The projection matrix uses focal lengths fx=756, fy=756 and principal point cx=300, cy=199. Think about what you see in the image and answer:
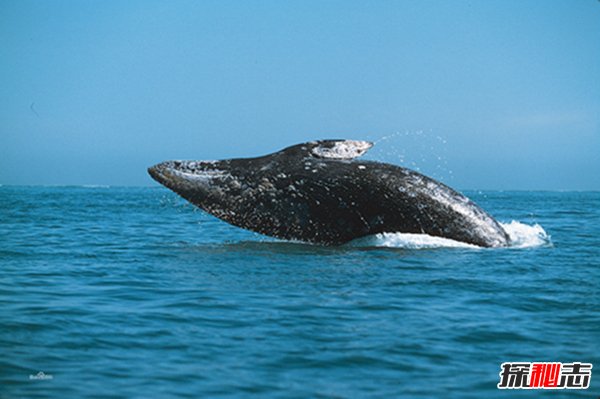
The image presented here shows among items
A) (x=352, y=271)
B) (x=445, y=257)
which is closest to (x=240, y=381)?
(x=352, y=271)

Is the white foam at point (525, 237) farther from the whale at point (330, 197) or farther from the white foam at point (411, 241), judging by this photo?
the white foam at point (411, 241)

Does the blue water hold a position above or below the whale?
below

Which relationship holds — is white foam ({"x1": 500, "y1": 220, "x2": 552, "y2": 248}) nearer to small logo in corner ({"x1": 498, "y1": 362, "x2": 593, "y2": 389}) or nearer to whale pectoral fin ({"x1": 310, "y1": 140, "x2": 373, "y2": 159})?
whale pectoral fin ({"x1": 310, "y1": 140, "x2": 373, "y2": 159})

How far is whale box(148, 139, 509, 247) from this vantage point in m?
12.9

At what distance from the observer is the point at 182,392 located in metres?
5.57

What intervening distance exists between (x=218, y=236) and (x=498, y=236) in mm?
7769

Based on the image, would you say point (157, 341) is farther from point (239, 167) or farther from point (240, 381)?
point (239, 167)

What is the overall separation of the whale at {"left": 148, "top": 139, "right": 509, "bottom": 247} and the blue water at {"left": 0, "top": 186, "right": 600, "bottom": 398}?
16.0 inches

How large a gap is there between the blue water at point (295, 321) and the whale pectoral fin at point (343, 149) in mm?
1606

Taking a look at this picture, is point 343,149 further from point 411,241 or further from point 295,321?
point 295,321

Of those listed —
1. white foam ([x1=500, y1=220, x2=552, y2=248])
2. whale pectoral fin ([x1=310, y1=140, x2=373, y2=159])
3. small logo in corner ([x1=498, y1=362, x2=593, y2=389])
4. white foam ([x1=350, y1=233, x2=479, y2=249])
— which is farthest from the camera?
white foam ([x1=500, y1=220, x2=552, y2=248])

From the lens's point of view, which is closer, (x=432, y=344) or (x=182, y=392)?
(x=182, y=392)

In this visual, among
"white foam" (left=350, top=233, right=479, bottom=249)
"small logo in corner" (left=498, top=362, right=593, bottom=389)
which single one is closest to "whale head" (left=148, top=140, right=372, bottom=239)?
"white foam" (left=350, top=233, right=479, bottom=249)

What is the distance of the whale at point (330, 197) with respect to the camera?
1289cm
